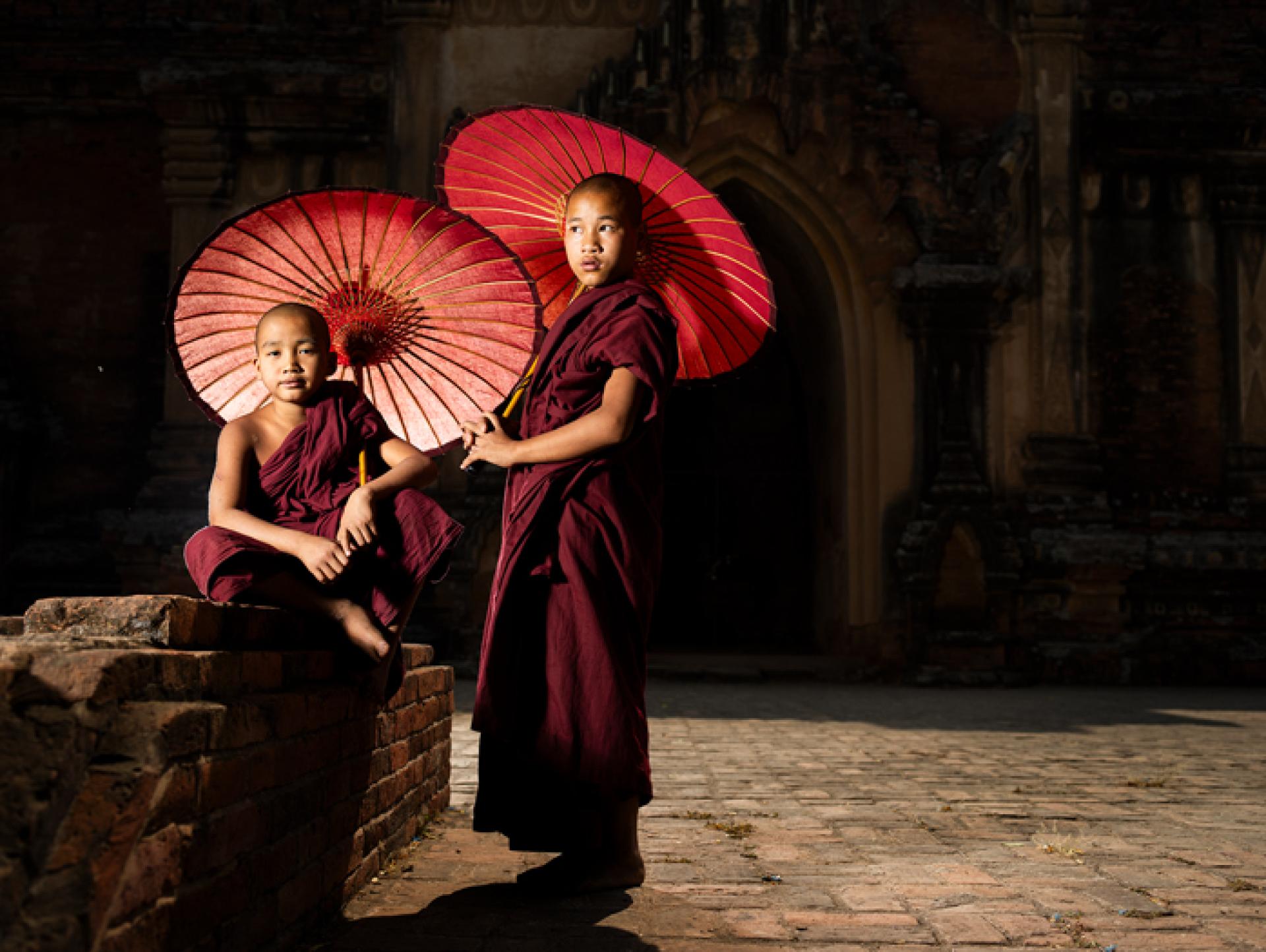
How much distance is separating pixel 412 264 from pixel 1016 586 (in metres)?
7.29

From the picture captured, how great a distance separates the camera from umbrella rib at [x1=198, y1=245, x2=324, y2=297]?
3176 millimetres

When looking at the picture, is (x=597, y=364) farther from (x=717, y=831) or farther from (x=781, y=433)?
(x=781, y=433)

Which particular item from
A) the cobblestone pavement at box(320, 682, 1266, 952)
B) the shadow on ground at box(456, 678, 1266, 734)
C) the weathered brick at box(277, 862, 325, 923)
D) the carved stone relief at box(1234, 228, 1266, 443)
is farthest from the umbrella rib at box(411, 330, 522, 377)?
the carved stone relief at box(1234, 228, 1266, 443)

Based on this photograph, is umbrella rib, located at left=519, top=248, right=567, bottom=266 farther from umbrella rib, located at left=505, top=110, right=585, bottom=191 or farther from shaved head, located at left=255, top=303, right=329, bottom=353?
shaved head, located at left=255, top=303, right=329, bottom=353

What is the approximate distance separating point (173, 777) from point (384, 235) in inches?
78.2

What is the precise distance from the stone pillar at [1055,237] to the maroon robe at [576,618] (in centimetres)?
778

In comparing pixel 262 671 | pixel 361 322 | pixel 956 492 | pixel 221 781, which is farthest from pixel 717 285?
pixel 956 492

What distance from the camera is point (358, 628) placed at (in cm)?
256

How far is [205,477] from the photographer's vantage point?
9.73 meters

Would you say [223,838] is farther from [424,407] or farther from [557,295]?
[557,295]

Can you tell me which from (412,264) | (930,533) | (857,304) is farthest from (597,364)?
(857,304)

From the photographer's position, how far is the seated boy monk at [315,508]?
2.52m

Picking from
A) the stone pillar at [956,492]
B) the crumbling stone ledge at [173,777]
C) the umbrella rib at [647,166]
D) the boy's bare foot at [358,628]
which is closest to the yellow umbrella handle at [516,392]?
the umbrella rib at [647,166]

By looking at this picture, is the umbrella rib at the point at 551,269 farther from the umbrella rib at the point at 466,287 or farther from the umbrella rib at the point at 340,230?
the umbrella rib at the point at 340,230
